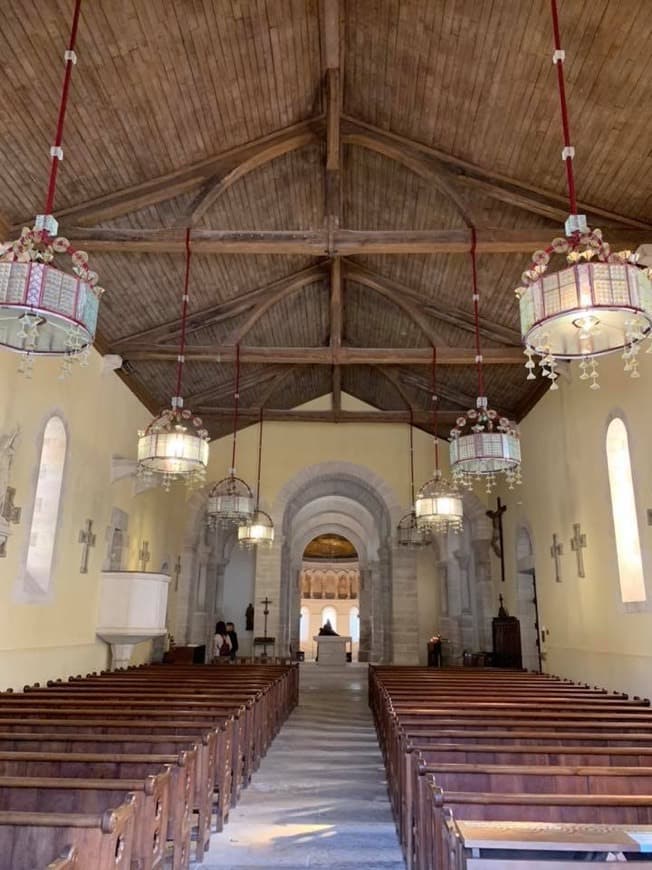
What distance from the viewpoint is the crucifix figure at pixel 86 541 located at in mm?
10664

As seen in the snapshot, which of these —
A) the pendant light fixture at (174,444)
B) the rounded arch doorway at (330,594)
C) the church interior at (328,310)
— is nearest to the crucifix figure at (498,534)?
the church interior at (328,310)

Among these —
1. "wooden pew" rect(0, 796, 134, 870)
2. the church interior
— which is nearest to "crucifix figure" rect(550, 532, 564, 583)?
the church interior

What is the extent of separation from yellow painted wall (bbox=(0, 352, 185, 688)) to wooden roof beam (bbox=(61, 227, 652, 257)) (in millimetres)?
1947

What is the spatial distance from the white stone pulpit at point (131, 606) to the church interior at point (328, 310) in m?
0.05

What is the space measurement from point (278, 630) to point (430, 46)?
13703 mm

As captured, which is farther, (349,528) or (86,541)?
(349,528)

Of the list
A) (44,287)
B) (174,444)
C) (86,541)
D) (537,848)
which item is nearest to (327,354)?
(174,444)

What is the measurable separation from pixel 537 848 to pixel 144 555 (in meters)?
12.6

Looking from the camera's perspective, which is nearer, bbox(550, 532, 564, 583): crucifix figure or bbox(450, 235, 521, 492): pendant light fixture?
bbox(450, 235, 521, 492): pendant light fixture

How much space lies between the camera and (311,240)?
28.6 feet

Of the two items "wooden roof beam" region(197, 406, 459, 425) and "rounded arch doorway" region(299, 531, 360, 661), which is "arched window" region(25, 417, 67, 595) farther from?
"rounded arch doorway" region(299, 531, 360, 661)

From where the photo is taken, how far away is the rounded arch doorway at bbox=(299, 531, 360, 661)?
31.0 m

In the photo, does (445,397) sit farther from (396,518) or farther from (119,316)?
(119,316)

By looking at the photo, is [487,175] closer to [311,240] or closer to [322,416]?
[311,240]
